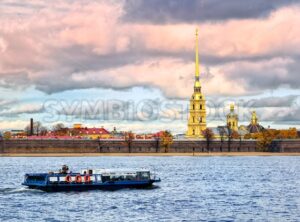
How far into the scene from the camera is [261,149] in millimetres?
192250

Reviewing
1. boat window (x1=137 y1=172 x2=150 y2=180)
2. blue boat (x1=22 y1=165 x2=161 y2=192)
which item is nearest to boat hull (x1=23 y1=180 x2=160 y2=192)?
blue boat (x1=22 y1=165 x2=161 y2=192)

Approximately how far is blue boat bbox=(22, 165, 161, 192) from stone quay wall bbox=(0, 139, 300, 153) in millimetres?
102195

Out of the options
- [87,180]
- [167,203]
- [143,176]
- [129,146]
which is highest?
[129,146]

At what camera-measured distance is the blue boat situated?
6919 cm

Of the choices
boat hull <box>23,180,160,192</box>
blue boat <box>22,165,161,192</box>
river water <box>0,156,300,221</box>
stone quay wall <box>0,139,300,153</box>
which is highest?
stone quay wall <box>0,139,300,153</box>

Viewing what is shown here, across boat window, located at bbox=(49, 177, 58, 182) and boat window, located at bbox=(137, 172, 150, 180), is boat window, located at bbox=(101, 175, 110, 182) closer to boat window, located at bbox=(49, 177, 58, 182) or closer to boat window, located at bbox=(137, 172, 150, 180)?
boat window, located at bbox=(137, 172, 150, 180)

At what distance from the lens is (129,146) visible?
18175 cm

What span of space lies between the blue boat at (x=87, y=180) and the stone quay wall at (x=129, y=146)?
10220 centimetres

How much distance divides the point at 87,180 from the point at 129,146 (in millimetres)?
111078

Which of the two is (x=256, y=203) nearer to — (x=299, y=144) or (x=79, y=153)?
(x=79, y=153)

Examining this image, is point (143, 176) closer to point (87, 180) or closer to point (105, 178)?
point (105, 178)

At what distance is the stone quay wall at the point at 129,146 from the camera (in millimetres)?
174250

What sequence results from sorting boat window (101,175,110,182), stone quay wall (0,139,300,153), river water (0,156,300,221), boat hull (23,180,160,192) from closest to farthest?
river water (0,156,300,221) < boat hull (23,180,160,192) < boat window (101,175,110,182) < stone quay wall (0,139,300,153)

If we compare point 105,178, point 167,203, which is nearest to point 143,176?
point 105,178
